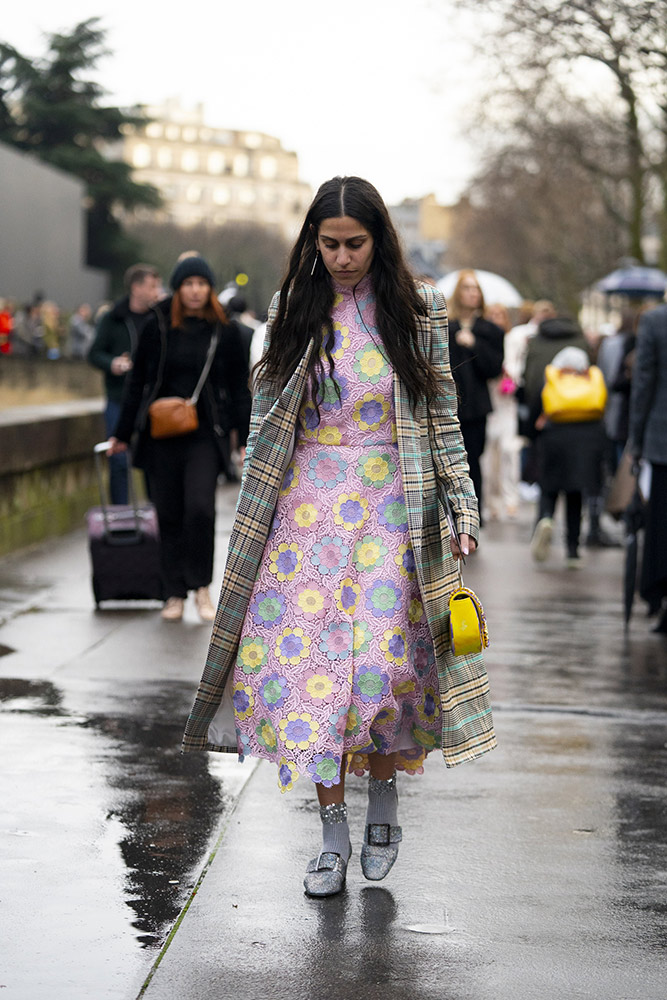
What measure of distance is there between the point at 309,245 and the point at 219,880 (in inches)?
64.3

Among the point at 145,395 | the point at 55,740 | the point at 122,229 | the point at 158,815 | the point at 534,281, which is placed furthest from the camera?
A: the point at 534,281

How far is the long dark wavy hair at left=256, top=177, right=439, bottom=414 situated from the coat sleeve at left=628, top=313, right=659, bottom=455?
177 inches

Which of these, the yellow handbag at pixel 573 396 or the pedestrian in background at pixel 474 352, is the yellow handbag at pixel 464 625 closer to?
the pedestrian in background at pixel 474 352

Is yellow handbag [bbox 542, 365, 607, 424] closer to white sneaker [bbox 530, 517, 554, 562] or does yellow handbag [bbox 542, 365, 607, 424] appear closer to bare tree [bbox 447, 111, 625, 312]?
white sneaker [bbox 530, 517, 554, 562]

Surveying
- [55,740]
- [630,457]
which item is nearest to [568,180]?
[630,457]

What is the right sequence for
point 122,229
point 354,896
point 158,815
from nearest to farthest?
point 354,896
point 158,815
point 122,229

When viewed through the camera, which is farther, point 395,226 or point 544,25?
point 544,25

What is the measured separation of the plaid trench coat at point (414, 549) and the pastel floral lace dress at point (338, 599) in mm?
45

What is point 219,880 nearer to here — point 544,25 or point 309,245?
point 309,245

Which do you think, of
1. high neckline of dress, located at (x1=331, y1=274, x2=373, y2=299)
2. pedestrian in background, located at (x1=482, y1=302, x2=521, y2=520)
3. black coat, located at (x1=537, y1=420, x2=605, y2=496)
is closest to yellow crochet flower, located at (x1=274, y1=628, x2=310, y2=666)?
high neckline of dress, located at (x1=331, y1=274, x2=373, y2=299)

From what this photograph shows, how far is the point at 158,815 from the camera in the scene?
506cm

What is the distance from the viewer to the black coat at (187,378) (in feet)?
28.3

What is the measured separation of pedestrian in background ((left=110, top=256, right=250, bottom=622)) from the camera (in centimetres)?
859

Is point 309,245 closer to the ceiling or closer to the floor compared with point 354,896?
closer to the ceiling
